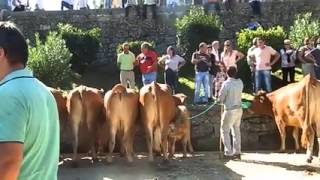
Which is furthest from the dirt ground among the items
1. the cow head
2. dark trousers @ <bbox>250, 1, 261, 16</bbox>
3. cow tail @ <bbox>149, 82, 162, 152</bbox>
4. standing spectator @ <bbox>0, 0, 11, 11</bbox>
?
standing spectator @ <bbox>0, 0, 11, 11</bbox>

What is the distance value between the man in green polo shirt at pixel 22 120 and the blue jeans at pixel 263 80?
40.6ft

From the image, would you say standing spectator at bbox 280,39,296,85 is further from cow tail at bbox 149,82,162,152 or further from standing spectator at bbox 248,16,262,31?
cow tail at bbox 149,82,162,152

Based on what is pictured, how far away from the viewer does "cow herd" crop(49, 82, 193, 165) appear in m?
11.3

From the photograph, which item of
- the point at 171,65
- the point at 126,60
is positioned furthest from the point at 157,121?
the point at 126,60

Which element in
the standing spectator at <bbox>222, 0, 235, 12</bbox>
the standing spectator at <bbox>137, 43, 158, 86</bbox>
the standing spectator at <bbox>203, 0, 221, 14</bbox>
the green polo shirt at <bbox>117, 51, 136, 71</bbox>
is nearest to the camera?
the standing spectator at <bbox>137, 43, 158, 86</bbox>

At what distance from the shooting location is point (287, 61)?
16.2m

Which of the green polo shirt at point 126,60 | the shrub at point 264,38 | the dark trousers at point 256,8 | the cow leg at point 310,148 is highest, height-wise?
the dark trousers at point 256,8

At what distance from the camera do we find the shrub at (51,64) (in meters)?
17.0

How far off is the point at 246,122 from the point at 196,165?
2.99 meters

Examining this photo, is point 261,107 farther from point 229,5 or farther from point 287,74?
point 229,5

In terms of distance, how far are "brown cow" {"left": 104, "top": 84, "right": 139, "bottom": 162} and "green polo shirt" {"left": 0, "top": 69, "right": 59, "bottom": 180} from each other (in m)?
8.14

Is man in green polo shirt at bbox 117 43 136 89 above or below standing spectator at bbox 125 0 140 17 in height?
below

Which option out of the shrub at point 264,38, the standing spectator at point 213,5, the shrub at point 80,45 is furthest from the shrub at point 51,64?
the standing spectator at point 213,5

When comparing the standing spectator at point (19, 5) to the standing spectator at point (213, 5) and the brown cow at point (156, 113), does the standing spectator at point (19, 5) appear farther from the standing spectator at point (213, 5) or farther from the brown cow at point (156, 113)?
the brown cow at point (156, 113)
